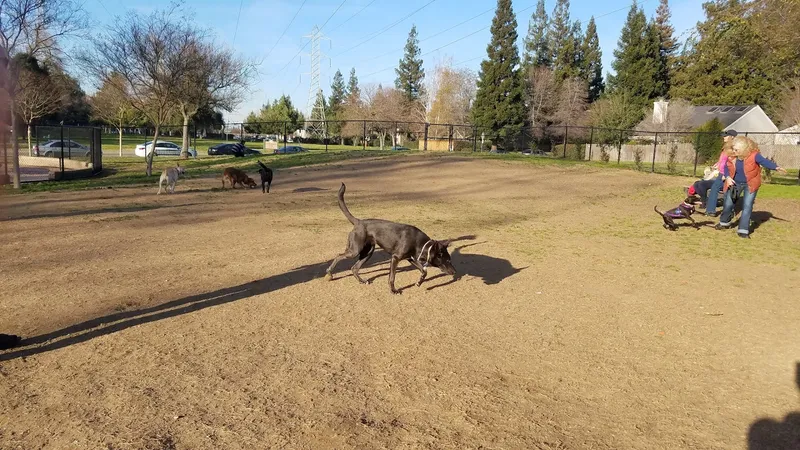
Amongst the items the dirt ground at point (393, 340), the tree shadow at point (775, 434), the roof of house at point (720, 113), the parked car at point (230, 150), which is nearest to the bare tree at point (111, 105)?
the parked car at point (230, 150)

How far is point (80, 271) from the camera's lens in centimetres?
693

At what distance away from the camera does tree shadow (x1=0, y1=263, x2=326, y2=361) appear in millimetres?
4543

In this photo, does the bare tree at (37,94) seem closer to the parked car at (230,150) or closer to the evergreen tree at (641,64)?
the parked car at (230,150)

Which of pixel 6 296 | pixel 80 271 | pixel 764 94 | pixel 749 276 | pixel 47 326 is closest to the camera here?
pixel 47 326


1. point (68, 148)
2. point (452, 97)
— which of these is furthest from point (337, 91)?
point (68, 148)

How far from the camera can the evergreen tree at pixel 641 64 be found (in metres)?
64.9

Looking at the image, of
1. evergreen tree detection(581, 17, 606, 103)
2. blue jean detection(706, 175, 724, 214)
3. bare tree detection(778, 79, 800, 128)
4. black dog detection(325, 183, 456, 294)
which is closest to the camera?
black dog detection(325, 183, 456, 294)

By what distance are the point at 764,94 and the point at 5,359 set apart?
72.9 m

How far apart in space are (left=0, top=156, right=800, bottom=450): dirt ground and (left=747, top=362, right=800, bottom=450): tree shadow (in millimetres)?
17

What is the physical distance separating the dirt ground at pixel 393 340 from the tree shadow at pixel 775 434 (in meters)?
0.02

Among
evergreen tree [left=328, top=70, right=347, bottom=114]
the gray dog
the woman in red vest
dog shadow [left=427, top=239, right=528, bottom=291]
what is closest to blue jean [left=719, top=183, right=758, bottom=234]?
the woman in red vest

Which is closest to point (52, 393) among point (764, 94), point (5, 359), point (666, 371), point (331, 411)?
point (5, 359)

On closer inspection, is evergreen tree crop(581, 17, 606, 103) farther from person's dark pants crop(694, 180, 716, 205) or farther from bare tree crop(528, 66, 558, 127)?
person's dark pants crop(694, 180, 716, 205)

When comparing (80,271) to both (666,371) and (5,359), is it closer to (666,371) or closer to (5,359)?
(5,359)
